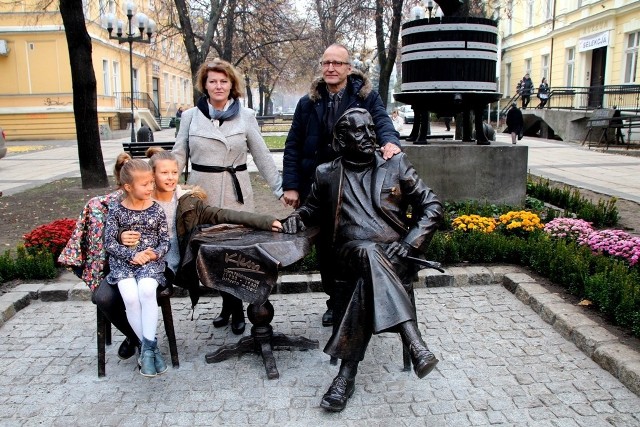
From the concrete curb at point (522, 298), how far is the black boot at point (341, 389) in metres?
1.64

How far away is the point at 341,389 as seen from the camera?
3324mm

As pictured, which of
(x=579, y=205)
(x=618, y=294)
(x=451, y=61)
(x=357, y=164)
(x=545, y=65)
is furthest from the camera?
(x=545, y=65)

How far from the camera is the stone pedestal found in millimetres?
7227

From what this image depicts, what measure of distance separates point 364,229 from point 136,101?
33.2 metres

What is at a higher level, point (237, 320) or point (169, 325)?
point (169, 325)

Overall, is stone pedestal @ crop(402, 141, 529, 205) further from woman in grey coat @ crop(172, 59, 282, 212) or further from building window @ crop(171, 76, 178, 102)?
building window @ crop(171, 76, 178, 102)

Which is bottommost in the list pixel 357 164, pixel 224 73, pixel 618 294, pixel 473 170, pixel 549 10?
pixel 618 294

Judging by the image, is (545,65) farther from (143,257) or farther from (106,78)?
(143,257)

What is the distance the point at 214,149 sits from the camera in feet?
13.8

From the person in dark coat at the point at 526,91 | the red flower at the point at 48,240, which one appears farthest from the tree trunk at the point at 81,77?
the person in dark coat at the point at 526,91

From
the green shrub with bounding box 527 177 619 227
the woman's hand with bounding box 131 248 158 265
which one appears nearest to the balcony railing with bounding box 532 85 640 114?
the green shrub with bounding box 527 177 619 227

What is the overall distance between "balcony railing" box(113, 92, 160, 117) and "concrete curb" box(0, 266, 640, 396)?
28577mm

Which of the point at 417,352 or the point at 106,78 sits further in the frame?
the point at 106,78

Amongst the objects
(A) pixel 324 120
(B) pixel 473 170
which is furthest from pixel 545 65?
(A) pixel 324 120
